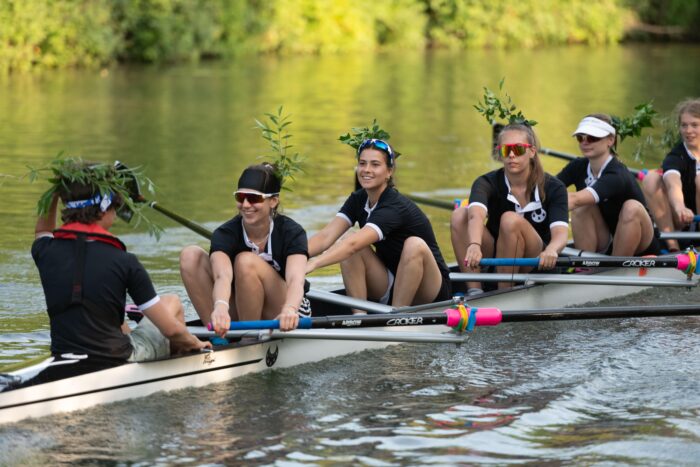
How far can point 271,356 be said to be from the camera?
23.2ft

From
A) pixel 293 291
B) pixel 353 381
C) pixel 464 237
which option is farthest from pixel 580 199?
pixel 293 291

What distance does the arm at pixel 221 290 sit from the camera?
21.8ft

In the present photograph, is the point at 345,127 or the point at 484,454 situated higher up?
the point at 345,127

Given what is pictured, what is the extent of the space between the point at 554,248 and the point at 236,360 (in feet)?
9.02

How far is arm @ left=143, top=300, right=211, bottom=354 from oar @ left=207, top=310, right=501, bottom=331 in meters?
0.34

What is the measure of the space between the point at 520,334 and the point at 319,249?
1.60 meters

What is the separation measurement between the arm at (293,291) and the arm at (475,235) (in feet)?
5.91

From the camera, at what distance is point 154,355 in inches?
255

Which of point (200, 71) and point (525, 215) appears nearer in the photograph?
point (525, 215)

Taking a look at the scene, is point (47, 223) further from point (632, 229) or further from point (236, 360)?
point (632, 229)

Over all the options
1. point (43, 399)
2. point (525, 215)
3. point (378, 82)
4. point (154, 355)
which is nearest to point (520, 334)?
point (525, 215)

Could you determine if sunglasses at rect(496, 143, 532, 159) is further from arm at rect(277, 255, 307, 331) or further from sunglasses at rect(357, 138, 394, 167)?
arm at rect(277, 255, 307, 331)

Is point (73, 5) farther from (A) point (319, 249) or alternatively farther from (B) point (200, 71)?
(A) point (319, 249)

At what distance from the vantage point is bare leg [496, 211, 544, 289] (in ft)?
28.2
